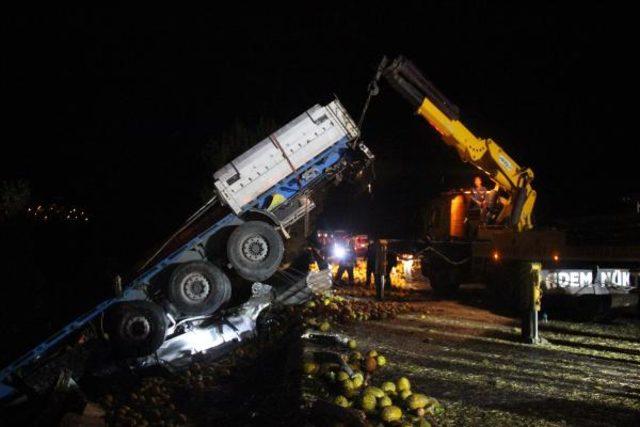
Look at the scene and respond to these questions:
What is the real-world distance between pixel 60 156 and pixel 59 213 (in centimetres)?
943

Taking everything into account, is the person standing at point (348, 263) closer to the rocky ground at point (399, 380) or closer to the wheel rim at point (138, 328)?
the rocky ground at point (399, 380)

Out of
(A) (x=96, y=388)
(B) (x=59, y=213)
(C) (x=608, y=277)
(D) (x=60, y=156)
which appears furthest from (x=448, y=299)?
(D) (x=60, y=156)

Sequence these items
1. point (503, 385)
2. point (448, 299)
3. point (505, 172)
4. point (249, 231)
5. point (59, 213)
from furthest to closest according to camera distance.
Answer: point (59, 213) < point (448, 299) < point (505, 172) < point (249, 231) < point (503, 385)

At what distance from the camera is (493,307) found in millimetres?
12672

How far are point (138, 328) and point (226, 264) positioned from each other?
2.04 meters

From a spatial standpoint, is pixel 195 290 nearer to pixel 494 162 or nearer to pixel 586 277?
→ pixel 586 277

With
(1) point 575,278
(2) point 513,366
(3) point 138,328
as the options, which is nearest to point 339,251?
(1) point 575,278

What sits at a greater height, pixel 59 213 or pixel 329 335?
pixel 59 213

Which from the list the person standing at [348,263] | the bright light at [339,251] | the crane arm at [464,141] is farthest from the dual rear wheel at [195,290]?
the bright light at [339,251]

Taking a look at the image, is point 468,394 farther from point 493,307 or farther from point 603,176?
point 603,176

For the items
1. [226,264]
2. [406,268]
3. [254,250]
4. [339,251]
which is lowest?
[406,268]

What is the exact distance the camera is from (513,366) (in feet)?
22.3

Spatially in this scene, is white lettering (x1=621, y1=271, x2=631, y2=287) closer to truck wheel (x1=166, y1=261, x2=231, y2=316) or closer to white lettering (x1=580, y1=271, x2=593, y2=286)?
white lettering (x1=580, y1=271, x2=593, y2=286)

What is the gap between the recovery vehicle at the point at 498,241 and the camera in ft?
29.6
